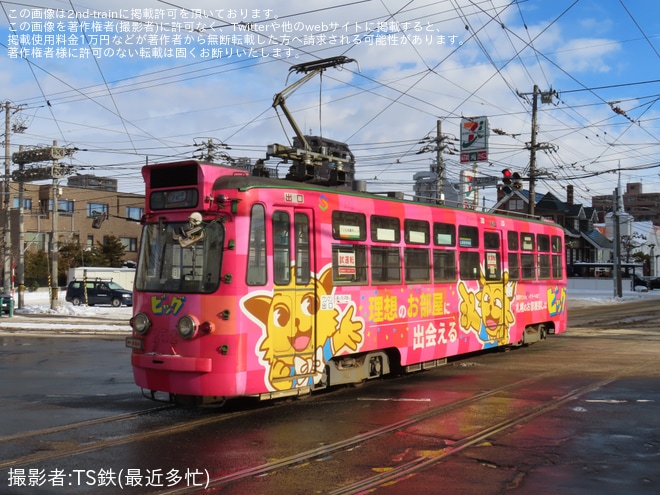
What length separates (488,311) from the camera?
46.0 ft

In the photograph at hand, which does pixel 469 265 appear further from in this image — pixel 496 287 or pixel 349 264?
pixel 349 264

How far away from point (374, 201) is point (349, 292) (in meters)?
1.59

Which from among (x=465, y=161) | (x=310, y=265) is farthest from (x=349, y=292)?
(x=465, y=161)

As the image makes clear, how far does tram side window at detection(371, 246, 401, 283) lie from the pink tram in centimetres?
2

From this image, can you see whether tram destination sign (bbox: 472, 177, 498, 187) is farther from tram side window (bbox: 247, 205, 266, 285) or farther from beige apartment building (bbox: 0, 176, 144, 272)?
beige apartment building (bbox: 0, 176, 144, 272)

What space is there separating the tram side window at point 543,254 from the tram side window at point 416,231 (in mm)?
5584

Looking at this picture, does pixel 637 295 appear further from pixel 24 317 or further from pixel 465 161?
pixel 24 317

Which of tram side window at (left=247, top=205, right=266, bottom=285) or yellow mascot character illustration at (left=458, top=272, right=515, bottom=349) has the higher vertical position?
tram side window at (left=247, top=205, right=266, bottom=285)

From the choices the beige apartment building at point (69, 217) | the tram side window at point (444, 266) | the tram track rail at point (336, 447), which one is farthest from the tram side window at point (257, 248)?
the beige apartment building at point (69, 217)

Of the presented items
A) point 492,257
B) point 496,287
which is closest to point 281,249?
point 492,257

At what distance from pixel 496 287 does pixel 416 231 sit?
344 cm

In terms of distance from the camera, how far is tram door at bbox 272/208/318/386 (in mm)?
8914

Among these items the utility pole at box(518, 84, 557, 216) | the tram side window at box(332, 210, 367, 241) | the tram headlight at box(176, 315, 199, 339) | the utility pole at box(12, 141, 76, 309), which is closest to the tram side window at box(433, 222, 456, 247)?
the tram side window at box(332, 210, 367, 241)

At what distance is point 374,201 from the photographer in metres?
10.7
